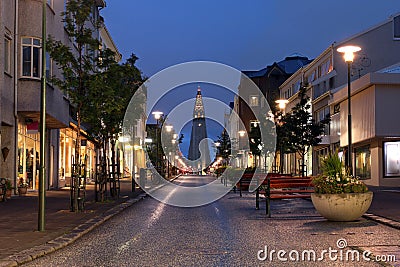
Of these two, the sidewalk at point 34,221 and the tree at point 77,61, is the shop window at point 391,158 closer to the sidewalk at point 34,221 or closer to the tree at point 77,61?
the sidewalk at point 34,221

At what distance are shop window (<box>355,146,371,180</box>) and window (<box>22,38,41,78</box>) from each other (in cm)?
2518

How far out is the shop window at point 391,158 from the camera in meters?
43.3

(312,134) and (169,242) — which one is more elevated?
(312,134)

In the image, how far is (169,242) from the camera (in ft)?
42.3

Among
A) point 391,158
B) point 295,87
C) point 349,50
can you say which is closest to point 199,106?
point 295,87

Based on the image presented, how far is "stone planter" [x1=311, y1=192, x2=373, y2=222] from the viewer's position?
628 inches

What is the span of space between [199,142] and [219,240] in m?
162

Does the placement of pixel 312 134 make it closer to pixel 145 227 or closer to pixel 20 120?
pixel 20 120

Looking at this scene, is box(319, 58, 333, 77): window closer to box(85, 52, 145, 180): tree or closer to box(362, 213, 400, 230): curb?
box(85, 52, 145, 180): tree

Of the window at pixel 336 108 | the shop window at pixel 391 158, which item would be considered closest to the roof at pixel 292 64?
the window at pixel 336 108

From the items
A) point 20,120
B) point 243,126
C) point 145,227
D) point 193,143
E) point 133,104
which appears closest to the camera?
point 145,227

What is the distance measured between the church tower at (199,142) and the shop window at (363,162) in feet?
337

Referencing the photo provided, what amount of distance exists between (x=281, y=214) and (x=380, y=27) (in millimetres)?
38557

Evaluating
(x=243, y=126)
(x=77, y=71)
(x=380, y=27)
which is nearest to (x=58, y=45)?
(x=77, y=71)
